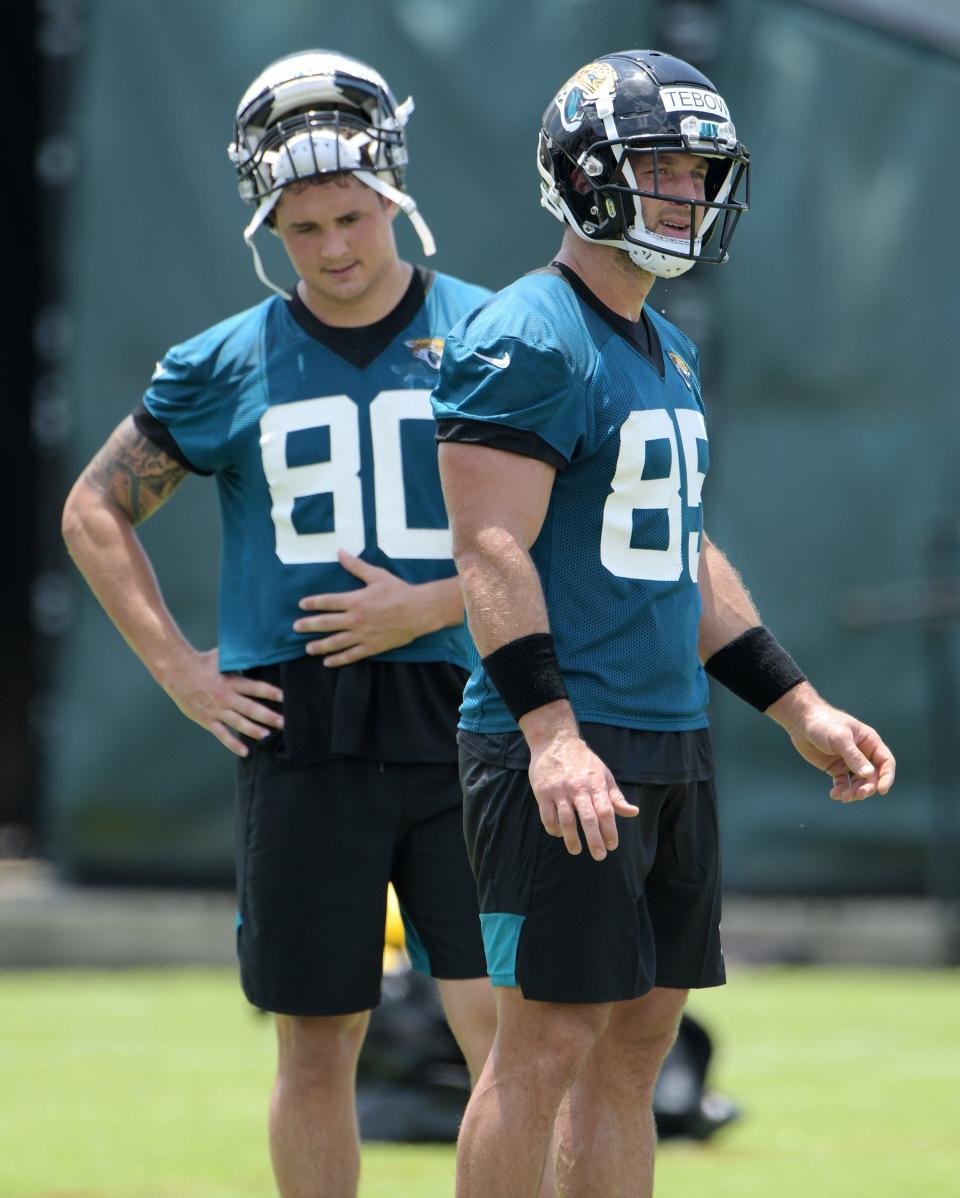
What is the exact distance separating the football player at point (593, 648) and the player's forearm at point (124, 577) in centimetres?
95

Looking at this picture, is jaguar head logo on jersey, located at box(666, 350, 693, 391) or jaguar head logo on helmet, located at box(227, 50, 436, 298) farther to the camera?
jaguar head logo on helmet, located at box(227, 50, 436, 298)

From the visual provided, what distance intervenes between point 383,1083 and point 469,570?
253cm

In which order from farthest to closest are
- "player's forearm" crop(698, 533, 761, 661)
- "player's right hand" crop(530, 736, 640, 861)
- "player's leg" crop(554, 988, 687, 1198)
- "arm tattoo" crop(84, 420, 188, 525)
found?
"arm tattoo" crop(84, 420, 188, 525)
"player's forearm" crop(698, 533, 761, 661)
"player's leg" crop(554, 988, 687, 1198)
"player's right hand" crop(530, 736, 640, 861)

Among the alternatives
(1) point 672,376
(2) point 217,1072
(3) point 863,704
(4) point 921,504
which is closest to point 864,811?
(3) point 863,704

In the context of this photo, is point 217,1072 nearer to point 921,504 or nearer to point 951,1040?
point 951,1040

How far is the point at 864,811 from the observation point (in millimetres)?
7992

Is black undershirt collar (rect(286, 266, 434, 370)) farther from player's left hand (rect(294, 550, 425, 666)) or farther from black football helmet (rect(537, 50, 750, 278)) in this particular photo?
black football helmet (rect(537, 50, 750, 278))

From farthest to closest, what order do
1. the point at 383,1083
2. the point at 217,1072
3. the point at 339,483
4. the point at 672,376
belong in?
1. the point at 217,1072
2. the point at 383,1083
3. the point at 339,483
4. the point at 672,376

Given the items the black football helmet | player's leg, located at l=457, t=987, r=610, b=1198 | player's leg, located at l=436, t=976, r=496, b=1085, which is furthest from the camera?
player's leg, located at l=436, t=976, r=496, b=1085

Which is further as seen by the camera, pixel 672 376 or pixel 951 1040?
pixel 951 1040

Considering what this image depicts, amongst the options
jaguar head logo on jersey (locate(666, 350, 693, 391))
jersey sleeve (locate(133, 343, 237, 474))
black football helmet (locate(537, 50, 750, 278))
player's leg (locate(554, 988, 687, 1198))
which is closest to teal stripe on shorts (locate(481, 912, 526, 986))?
player's leg (locate(554, 988, 687, 1198))

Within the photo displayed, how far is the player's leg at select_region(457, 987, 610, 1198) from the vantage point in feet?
9.65

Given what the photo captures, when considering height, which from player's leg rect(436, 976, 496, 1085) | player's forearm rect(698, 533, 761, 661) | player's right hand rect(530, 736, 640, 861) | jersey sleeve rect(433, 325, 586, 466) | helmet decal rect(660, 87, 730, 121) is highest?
helmet decal rect(660, 87, 730, 121)

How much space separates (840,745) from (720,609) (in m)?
0.35
